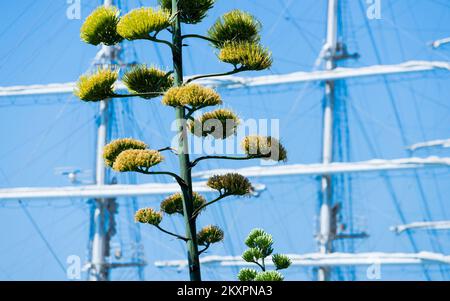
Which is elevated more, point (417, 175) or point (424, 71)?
point (424, 71)

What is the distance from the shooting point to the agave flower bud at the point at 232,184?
6023 mm

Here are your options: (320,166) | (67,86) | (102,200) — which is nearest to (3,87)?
(67,86)

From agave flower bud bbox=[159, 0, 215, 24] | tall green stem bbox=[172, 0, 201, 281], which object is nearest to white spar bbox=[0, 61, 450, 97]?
agave flower bud bbox=[159, 0, 215, 24]

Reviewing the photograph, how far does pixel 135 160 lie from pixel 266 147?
805 mm

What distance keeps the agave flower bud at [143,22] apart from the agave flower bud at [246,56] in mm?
426

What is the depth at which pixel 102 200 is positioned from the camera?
3002 centimetres

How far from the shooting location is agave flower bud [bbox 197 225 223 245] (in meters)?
6.33

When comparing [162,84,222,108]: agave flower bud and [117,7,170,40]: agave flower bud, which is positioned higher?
[117,7,170,40]: agave flower bud

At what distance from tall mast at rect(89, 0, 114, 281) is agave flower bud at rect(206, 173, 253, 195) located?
2308 cm

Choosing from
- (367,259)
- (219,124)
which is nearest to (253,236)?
(219,124)

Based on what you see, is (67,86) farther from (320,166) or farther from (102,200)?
(320,166)

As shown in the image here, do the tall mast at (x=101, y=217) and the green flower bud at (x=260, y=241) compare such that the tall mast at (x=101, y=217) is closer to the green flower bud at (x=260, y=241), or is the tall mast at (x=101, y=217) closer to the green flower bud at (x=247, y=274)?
the green flower bud at (x=260, y=241)

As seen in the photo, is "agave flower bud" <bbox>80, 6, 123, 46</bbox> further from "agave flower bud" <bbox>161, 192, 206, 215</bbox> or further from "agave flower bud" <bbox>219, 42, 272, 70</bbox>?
"agave flower bud" <bbox>161, 192, 206, 215</bbox>
